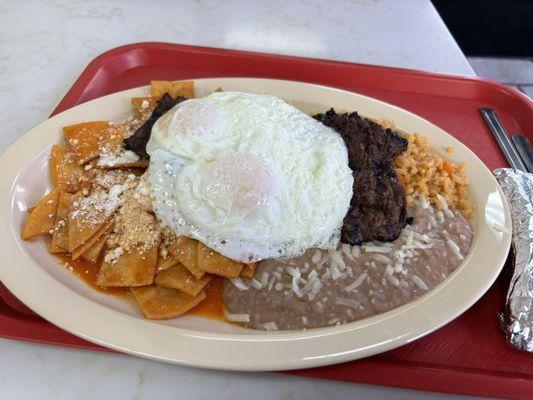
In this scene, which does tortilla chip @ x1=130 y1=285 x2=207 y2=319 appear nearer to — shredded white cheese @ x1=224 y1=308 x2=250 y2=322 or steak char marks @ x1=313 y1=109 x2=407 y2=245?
shredded white cheese @ x1=224 y1=308 x2=250 y2=322

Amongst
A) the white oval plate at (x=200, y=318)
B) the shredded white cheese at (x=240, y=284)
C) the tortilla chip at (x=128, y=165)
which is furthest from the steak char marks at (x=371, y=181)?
the tortilla chip at (x=128, y=165)

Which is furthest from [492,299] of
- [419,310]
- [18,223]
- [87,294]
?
[18,223]

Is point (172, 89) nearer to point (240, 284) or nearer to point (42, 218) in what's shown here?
point (42, 218)

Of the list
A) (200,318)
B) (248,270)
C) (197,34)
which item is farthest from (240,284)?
(197,34)

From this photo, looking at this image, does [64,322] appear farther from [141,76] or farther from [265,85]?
[141,76]

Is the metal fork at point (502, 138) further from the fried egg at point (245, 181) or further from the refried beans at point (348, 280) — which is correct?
the fried egg at point (245, 181)

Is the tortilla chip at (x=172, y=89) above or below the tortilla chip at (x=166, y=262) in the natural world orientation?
above

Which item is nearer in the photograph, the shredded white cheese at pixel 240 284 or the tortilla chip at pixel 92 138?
the shredded white cheese at pixel 240 284
